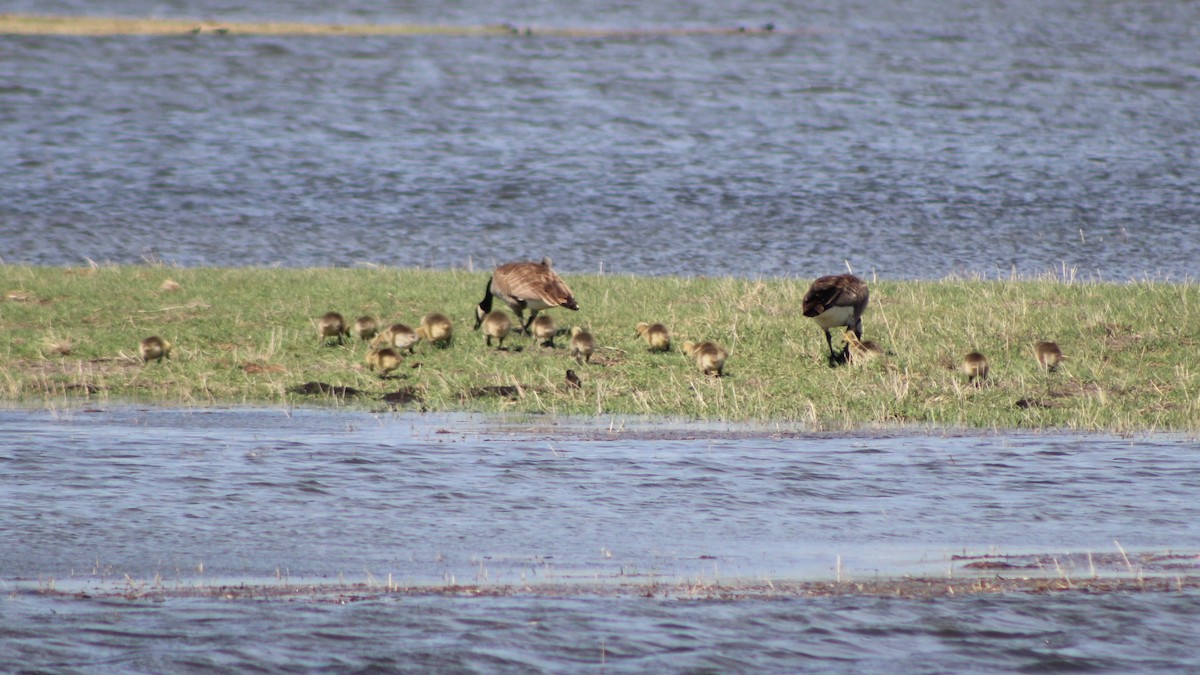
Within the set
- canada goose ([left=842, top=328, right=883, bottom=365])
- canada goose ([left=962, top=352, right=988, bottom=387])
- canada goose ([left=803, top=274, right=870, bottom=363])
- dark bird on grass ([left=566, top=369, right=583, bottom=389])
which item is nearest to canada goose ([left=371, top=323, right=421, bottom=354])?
dark bird on grass ([left=566, top=369, right=583, bottom=389])

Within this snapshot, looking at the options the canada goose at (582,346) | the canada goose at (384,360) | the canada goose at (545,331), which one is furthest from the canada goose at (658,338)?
the canada goose at (384,360)

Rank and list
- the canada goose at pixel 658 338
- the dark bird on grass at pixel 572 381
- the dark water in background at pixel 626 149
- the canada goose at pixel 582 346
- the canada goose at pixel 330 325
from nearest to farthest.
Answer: the dark bird on grass at pixel 572 381
the canada goose at pixel 582 346
the canada goose at pixel 658 338
the canada goose at pixel 330 325
the dark water in background at pixel 626 149

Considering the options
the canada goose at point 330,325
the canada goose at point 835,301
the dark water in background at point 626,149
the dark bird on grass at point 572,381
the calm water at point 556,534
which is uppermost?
the dark water in background at point 626,149

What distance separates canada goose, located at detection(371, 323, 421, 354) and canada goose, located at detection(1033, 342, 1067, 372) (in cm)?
522

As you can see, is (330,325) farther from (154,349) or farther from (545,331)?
(545,331)

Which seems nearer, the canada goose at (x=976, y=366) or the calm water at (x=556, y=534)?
the calm water at (x=556, y=534)

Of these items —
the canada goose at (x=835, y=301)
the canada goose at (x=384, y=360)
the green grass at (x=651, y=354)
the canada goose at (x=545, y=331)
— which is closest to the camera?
the green grass at (x=651, y=354)

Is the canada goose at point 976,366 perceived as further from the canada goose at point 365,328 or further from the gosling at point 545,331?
the canada goose at point 365,328

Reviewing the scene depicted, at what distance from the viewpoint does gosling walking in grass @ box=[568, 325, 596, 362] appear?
13719 mm

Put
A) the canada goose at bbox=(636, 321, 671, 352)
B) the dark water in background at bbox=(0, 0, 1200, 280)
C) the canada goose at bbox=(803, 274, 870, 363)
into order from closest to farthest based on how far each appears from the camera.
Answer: the canada goose at bbox=(803, 274, 870, 363) → the canada goose at bbox=(636, 321, 671, 352) → the dark water in background at bbox=(0, 0, 1200, 280)

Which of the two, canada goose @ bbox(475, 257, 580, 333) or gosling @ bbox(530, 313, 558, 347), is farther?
gosling @ bbox(530, 313, 558, 347)

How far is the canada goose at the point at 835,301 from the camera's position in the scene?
13.2m

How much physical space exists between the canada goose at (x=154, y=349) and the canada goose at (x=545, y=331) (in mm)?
3198

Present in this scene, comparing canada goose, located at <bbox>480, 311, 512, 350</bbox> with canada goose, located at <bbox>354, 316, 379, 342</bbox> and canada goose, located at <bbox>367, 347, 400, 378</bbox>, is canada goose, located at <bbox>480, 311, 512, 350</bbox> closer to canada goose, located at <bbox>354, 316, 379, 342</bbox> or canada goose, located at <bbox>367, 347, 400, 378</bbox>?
canada goose, located at <bbox>354, 316, 379, 342</bbox>
